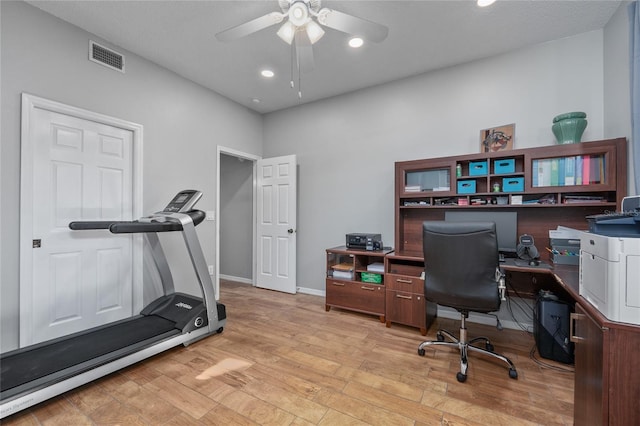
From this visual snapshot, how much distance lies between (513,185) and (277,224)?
3.07m

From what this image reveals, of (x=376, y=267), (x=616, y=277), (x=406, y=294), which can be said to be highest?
(x=616, y=277)

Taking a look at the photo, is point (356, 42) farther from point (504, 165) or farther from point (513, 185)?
point (513, 185)

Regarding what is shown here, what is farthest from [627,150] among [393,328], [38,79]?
[38,79]

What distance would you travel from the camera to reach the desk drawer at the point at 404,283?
9.01 feet

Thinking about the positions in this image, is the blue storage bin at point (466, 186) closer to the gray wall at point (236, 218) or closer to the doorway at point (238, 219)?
the doorway at point (238, 219)

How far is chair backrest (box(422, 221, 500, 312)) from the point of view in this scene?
1.95 meters

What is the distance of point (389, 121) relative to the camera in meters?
3.51

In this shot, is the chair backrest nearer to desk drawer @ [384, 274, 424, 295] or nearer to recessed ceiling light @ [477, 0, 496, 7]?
desk drawer @ [384, 274, 424, 295]

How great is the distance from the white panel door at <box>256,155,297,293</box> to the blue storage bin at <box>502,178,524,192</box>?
8.67ft

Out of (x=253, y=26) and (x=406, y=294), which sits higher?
(x=253, y=26)

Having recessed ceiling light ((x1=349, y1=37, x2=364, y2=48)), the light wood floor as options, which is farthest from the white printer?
recessed ceiling light ((x1=349, y1=37, x2=364, y2=48))

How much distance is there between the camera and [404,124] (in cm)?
341

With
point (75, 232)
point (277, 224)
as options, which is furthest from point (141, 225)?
point (277, 224)

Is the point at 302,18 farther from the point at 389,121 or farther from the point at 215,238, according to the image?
the point at 215,238
